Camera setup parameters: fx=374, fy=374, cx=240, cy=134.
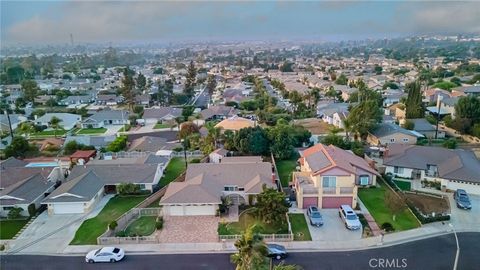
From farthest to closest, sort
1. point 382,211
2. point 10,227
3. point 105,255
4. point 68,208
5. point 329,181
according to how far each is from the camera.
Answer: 1. point 68,208
2. point 329,181
3. point 382,211
4. point 10,227
5. point 105,255

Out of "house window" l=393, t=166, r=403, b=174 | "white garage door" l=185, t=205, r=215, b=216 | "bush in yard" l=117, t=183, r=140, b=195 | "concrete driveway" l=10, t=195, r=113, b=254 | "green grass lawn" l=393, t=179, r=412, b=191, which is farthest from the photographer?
"house window" l=393, t=166, r=403, b=174

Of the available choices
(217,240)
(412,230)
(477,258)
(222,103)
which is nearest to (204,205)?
(217,240)

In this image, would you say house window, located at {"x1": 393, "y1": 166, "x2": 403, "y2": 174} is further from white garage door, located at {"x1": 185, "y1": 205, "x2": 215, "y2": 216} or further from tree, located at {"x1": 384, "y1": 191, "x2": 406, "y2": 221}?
white garage door, located at {"x1": 185, "y1": 205, "x2": 215, "y2": 216}

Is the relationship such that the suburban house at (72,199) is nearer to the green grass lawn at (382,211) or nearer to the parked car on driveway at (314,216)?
the parked car on driveway at (314,216)

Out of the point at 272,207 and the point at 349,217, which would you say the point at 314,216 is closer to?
the point at 349,217

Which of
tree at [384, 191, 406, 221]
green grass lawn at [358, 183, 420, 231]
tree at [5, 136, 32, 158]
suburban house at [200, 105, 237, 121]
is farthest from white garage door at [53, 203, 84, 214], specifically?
suburban house at [200, 105, 237, 121]

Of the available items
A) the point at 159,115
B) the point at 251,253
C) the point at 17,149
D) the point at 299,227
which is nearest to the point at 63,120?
the point at 159,115
